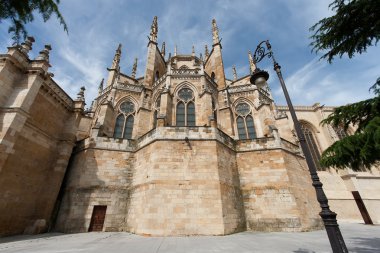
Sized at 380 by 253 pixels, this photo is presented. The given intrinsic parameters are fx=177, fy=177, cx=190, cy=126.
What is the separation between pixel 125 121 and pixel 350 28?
646 inches

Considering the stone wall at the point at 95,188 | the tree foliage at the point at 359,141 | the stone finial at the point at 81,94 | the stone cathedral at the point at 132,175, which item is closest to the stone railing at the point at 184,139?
the stone cathedral at the point at 132,175

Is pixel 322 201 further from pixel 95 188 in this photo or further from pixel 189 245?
pixel 95 188

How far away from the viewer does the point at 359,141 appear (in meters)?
4.01

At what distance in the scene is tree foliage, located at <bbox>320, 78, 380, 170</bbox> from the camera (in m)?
3.81

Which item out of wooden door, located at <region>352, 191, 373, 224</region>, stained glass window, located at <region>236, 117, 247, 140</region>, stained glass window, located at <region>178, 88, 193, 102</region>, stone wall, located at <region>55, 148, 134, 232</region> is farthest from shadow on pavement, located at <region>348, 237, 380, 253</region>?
stained glass window, located at <region>178, 88, 193, 102</region>

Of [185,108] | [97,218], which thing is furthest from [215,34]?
[97,218]

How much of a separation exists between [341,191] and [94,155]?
74.3ft

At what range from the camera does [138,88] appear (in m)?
18.7

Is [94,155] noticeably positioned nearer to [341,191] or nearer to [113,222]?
[113,222]

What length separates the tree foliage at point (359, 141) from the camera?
381 cm

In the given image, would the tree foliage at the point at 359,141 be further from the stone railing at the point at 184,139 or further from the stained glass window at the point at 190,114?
the stained glass window at the point at 190,114

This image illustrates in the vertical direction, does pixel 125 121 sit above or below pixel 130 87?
below

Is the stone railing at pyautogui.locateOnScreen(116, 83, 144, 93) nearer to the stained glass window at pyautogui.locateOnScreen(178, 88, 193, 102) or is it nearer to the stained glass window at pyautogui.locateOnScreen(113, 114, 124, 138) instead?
the stained glass window at pyautogui.locateOnScreen(113, 114, 124, 138)

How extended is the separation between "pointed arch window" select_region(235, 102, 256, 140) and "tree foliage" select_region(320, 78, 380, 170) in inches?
466
